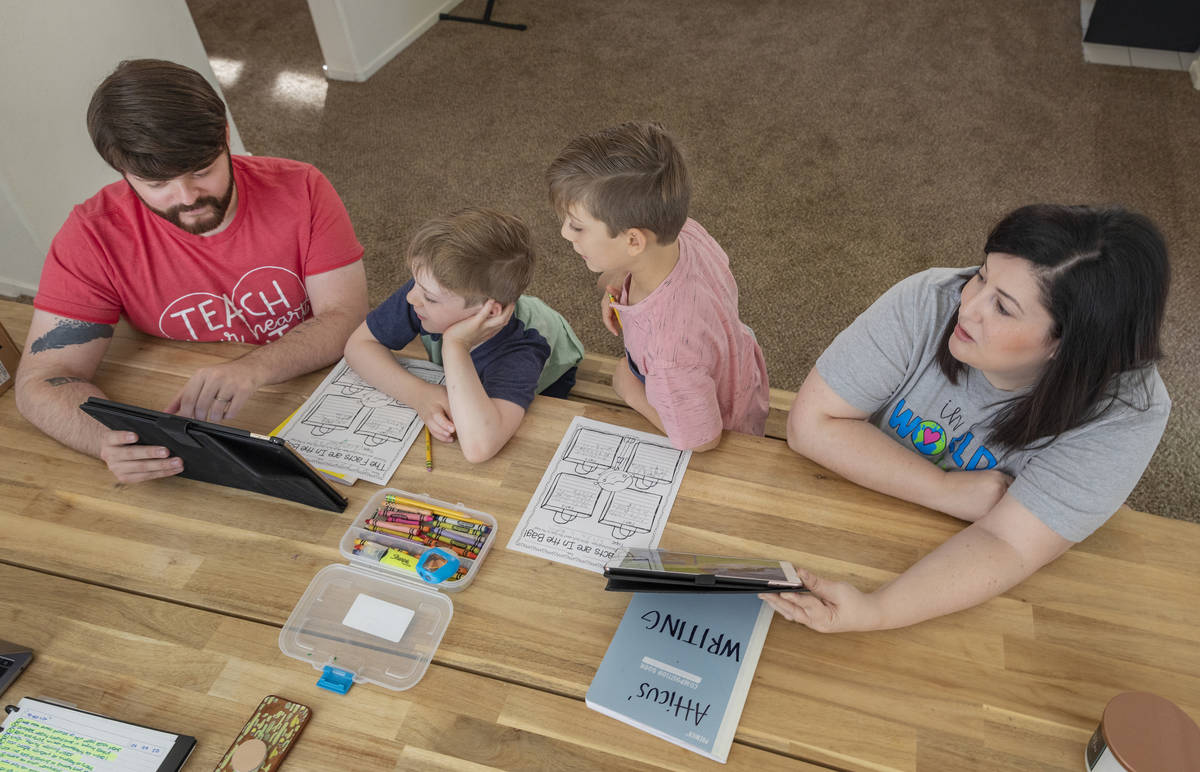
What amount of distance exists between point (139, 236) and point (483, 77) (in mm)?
2567

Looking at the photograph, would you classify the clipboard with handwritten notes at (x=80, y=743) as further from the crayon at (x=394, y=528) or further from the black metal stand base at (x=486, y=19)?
the black metal stand base at (x=486, y=19)

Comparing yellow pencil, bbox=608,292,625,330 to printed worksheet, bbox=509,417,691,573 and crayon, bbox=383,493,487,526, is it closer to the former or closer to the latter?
printed worksheet, bbox=509,417,691,573

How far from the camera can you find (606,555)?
3.74 feet

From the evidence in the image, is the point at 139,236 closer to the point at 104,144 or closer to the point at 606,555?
the point at 104,144

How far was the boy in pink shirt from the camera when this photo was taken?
1.23 metres

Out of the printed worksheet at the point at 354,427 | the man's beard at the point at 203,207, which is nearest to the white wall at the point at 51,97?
the man's beard at the point at 203,207

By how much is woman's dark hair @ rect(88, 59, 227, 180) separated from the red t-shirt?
0.17m

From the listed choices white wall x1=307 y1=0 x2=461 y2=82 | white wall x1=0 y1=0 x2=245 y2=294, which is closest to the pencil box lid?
white wall x1=0 y1=0 x2=245 y2=294

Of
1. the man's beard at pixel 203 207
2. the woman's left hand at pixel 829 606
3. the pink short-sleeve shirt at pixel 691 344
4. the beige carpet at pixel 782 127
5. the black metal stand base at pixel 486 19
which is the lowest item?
the beige carpet at pixel 782 127

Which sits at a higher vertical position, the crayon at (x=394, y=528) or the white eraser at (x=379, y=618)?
the crayon at (x=394, y=528)

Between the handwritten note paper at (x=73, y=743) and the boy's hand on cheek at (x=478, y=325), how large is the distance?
68cm

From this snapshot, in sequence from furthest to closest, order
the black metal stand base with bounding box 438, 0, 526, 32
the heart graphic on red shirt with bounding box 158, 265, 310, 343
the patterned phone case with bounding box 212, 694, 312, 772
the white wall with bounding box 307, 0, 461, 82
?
1. the black metal stand base with bounding box 438, 0, 526, 32
2. the white wall with bounding box 307, 0, 461, 82
3. the heart graphic on red shirt with bounding box 158, 265, 310, 343
4. the patterned phone case with bounding box 212, 694, 312, 772

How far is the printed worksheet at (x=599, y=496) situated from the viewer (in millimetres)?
1155

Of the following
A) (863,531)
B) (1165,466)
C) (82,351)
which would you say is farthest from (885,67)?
(82,351)
